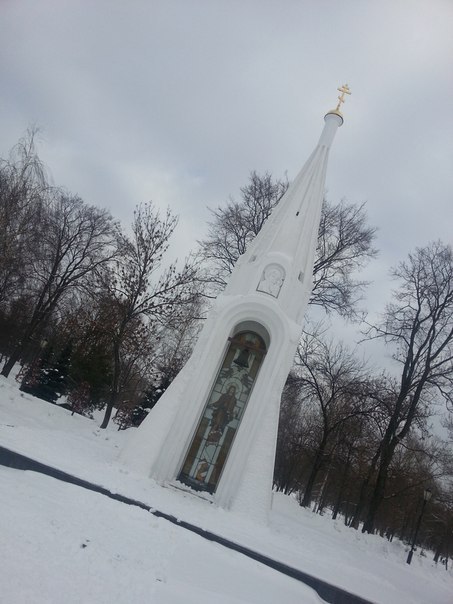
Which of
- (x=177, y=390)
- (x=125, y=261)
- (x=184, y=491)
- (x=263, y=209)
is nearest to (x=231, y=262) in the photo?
(x=263, y=209)

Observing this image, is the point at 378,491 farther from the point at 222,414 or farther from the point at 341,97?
the point at 341,97

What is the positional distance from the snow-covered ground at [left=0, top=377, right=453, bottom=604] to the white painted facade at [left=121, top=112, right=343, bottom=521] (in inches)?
20.7

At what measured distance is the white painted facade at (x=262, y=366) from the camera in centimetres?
755

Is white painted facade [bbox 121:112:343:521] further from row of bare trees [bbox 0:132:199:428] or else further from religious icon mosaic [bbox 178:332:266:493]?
row of bare trees [bbox 0:132:199:428]

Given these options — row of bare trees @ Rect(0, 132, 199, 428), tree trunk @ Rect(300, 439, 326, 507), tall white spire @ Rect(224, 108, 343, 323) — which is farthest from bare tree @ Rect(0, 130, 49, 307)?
tree trunk @ Rect(300, 439, 326, 507)

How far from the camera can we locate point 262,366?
8.45 meters

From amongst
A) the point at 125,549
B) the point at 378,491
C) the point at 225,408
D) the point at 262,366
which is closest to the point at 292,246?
the point at 262,366

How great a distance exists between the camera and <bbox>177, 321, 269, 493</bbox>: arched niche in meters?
8.13

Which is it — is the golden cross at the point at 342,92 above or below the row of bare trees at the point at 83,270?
above

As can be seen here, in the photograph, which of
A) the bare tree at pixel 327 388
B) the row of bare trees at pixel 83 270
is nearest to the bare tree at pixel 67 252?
the row of bare trees at pixel 83 270

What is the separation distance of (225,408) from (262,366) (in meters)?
1.15

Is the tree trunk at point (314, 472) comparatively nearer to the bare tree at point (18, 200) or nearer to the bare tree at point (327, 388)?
the bare tree at point (327, 388)

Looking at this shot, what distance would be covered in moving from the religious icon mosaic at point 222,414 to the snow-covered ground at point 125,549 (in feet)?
2.34

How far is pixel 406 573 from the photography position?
9906mm
